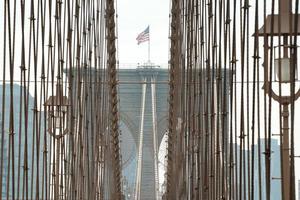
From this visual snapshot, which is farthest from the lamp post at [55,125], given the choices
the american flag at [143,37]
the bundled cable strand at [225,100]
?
the american flag at [143,37]

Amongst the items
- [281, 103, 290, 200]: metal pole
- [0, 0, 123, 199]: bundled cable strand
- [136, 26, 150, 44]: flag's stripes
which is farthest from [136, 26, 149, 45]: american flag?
[281, 103, 290, 200]: metal pole

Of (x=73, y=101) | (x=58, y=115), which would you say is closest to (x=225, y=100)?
(x=58, y=115)

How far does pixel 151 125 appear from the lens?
23328 mm

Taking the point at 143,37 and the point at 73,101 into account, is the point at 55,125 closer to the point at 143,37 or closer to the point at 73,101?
the point at 73,101

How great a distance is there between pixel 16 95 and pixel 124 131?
11.8 feet

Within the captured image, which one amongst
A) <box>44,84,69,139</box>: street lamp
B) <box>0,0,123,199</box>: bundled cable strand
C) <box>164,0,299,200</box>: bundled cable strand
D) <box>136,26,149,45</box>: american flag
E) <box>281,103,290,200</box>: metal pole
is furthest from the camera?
<box>136,26,149,45</box>: american flag

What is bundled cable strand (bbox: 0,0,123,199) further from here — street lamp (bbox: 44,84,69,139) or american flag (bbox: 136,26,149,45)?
american flag (bbox: 136,26,149,45)

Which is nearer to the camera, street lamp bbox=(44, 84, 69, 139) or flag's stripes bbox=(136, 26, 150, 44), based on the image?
street lamp bbox=(44, 84, 69, 139)

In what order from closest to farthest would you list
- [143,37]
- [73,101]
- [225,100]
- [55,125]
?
[225,100], [55,125], [73,101], [143,37]

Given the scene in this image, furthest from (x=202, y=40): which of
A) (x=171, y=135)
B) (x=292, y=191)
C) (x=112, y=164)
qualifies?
(x=171, y=135)

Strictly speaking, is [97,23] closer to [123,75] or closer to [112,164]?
[112,164]

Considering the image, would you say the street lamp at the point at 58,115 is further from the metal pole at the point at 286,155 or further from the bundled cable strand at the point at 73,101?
the metal pole at the point at 286,155

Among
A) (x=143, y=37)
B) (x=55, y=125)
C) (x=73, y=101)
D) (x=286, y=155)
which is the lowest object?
(x=286, y=155)

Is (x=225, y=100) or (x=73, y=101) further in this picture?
(x=73, y=101)
